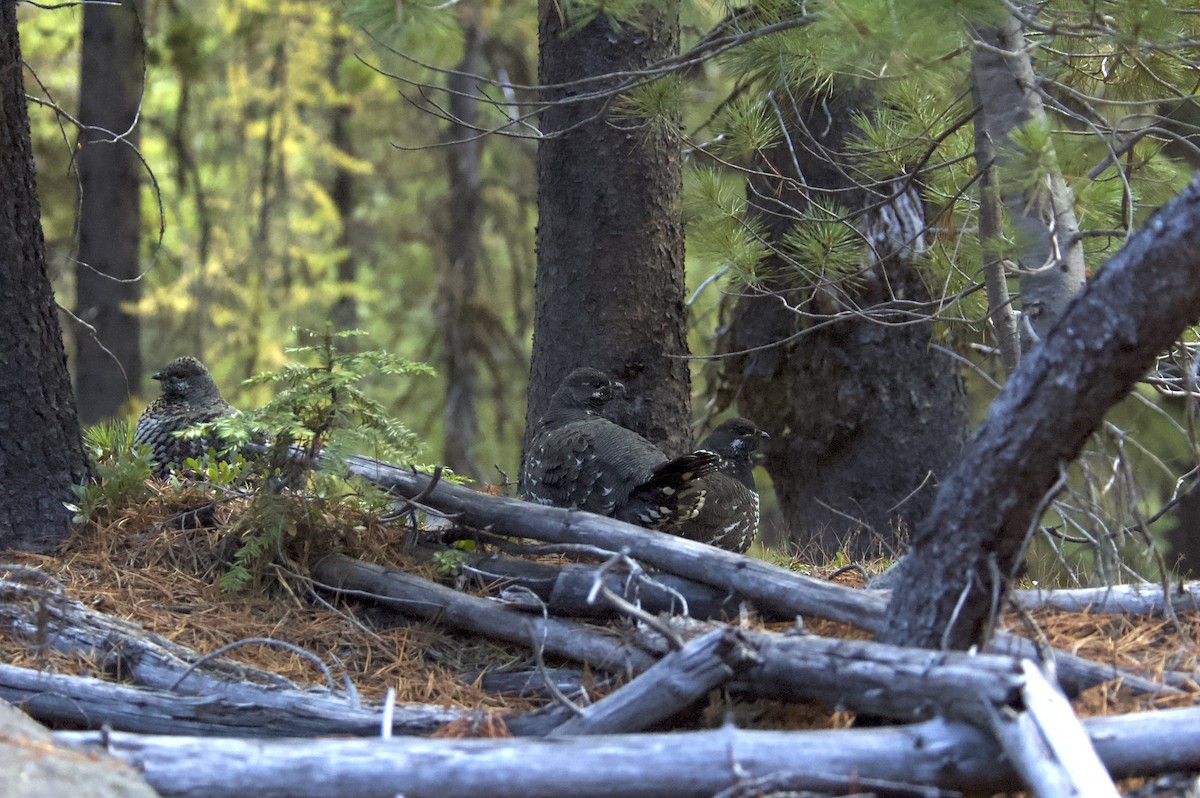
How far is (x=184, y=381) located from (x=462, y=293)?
19.1 ft

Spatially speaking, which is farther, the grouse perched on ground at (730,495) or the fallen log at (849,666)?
the grouse perched on ground at (730,495)

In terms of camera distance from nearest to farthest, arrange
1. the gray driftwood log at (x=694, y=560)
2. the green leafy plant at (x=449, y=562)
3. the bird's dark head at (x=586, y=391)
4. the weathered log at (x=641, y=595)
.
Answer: the gray driftwood log at (x=694, y=560), the weathered log at (x=641, y=595), the green leafy plant at (x=449, y=562), the bird's dark head at (x=586, y=391)

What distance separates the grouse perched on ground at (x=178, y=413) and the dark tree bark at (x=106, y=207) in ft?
14.5

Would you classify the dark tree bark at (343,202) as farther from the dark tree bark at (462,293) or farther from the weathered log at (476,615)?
the weathered log at (476,615)

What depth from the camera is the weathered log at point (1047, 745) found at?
2.67m

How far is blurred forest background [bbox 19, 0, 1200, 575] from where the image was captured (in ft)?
14.9

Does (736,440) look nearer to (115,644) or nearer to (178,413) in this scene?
(178,413)

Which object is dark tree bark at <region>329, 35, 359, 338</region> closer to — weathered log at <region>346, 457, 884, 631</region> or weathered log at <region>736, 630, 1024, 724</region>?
weathered log at <region>346, 457, 884, 631</region>

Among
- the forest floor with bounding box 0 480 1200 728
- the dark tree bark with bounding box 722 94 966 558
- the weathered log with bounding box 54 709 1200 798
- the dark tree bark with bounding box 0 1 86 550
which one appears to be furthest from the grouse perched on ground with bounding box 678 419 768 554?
the dark tree bark with bounding box 0 1 86 550

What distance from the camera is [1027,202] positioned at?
160 inches

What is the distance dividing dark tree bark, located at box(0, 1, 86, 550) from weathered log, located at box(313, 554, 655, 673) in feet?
4.87

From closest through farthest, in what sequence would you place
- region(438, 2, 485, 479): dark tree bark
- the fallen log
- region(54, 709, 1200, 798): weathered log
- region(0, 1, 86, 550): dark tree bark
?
region(54, 709, 1200, 798): weathered log → the fallen log → region(0, 1, 86, 550): dark tree bark → region(438, 2, 485, 479): dark tree bark

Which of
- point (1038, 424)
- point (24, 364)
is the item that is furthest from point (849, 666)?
point (24, 364)

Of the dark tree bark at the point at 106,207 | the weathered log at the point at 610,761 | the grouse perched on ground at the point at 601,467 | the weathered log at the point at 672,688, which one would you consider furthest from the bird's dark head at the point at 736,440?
the dark tree bark at the point at 106,207
